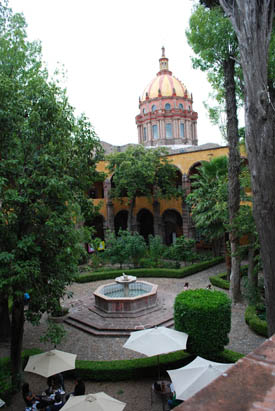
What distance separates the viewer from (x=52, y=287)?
6.47 metres

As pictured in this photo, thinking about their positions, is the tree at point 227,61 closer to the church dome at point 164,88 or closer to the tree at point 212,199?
the tree at point 212,199

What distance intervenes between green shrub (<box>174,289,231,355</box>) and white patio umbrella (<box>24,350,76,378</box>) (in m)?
2.68

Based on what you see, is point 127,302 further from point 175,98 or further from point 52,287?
point 175,98

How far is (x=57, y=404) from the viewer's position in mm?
5926

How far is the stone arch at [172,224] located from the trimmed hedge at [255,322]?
1563 cm

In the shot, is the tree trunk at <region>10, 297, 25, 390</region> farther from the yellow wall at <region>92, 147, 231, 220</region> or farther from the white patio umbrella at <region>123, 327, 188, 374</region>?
the yellow wall at <region>92, 147, 231, 220</region>

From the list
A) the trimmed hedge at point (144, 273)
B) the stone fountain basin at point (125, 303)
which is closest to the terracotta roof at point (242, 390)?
the stone fountain basin at point (125, 303)

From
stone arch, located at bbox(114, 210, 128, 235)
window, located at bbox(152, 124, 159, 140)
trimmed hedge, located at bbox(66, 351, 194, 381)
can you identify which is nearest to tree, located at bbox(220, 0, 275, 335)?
trimmed hedge, located at bbox(66, 351, 194, 381)

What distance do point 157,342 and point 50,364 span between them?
238cm

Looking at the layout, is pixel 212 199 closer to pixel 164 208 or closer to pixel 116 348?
pixel 164 208

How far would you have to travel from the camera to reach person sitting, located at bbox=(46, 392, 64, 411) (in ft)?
19.3

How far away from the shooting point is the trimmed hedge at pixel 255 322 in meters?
9.15

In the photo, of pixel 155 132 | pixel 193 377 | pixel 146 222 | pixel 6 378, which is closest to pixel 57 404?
pixel 6 378

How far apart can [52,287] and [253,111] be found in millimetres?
5215
